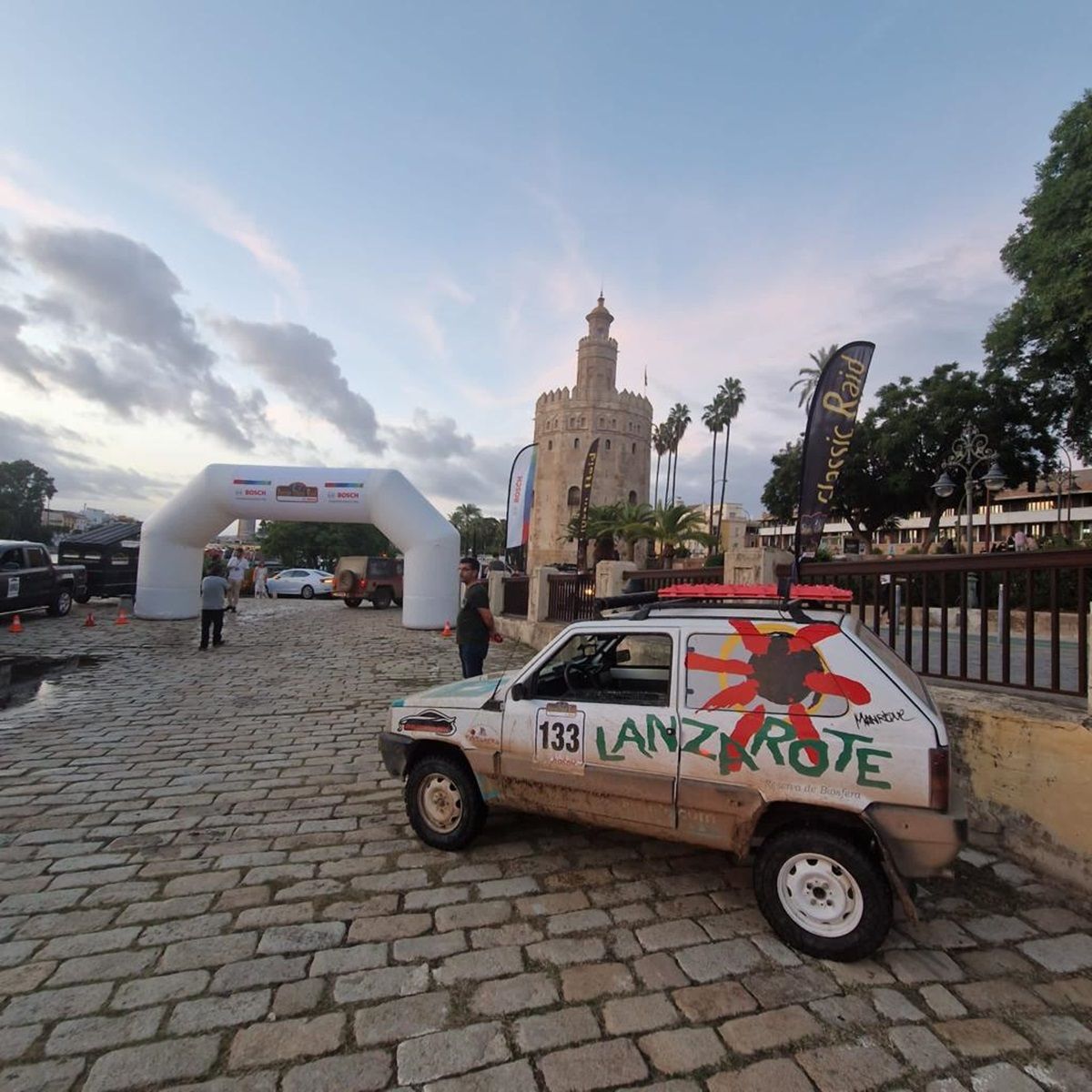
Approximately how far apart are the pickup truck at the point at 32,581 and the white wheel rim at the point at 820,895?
16988 millimetres

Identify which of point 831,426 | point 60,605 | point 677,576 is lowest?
point 60,605

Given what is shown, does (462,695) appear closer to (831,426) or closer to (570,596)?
(831,426)

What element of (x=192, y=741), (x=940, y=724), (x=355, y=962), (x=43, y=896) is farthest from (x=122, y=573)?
(x=940, y=724)

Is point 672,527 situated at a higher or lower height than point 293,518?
higher

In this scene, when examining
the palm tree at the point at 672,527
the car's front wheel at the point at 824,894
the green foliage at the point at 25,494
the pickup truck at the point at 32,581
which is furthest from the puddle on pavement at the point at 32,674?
the green foliage at the point at 25,494

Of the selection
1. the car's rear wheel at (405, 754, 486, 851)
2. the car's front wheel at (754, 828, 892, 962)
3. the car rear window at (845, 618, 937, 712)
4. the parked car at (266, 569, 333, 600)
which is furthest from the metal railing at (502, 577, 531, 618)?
the parked car at (266, 569, 333, 600)

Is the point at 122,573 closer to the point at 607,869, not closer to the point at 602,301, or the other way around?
the point at 607,869

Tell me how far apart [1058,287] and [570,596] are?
44.9 ft

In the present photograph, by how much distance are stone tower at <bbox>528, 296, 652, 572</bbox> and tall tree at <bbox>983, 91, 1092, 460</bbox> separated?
4367 centimetres

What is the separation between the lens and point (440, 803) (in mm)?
4113

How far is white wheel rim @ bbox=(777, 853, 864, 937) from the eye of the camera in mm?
2936

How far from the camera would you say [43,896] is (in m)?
3.41

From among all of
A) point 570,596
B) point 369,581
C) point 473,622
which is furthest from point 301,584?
point 473,622

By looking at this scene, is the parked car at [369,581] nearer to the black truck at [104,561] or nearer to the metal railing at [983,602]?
the black truck at [104,561]
